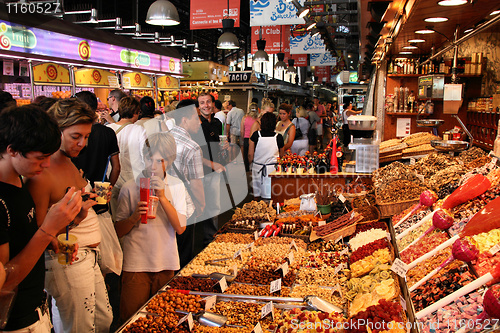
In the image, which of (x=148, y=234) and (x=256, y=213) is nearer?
(x=148, y=234)

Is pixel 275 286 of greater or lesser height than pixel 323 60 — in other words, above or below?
below

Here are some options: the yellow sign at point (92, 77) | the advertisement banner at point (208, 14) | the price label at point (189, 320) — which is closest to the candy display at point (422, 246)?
the price label at point (189, 320)

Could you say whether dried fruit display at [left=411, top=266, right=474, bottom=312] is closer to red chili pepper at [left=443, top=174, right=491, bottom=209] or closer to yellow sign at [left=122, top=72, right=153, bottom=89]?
red chili pepper at [left=443, top=174, right=491, bottom=209]


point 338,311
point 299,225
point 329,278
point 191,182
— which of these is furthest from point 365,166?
point 338,311

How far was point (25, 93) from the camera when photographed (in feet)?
26.9

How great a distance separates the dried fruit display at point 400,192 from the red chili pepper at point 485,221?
4.63ft

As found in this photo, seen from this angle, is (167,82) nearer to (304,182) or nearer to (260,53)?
(260,53)

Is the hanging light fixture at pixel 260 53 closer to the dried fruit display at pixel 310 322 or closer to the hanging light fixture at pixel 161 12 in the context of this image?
the hanging light fixture at pixel 161 12

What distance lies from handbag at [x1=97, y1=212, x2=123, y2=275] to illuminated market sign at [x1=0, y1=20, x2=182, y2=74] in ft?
16.2

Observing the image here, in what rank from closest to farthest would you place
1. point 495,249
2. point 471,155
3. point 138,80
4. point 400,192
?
1. point 495,249
2. point 400,192
3. point 471,155
4. point 138,80

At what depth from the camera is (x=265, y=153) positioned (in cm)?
727

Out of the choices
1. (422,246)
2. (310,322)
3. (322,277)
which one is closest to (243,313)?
(310,322)

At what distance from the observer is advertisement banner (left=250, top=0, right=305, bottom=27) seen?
8.61 meters

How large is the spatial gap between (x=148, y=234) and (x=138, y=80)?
9.51 meters
